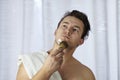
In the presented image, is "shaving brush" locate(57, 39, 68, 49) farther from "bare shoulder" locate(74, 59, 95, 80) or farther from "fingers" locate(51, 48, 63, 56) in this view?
"bare shoulder" locate(74, 59, 95, 80)

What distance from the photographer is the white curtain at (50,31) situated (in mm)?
1544

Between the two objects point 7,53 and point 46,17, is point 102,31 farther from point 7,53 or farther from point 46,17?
point 7,53

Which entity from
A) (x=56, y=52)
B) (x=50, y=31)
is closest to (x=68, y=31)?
(x=56, y=52)

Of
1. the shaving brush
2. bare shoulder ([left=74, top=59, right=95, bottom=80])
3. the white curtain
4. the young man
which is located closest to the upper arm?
the young man

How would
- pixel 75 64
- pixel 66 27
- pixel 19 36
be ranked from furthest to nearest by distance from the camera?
1. pixel 19 36
2. pixel 75 64
3. pixel 66 27

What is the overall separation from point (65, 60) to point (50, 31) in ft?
1.68

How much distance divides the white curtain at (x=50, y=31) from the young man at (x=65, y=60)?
0.48 meters

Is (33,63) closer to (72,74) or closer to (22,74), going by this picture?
(22,74)

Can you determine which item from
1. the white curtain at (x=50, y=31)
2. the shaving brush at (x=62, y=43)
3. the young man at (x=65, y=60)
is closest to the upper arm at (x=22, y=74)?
the young man at (x=65, y=60)

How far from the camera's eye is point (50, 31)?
1.56 meters

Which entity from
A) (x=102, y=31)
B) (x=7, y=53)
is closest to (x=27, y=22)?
(x=7, y=53)

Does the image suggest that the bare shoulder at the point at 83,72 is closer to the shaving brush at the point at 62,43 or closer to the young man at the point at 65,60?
the young man at the point at 65,60

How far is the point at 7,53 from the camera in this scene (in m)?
1.55

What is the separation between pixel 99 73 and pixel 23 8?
694mm
